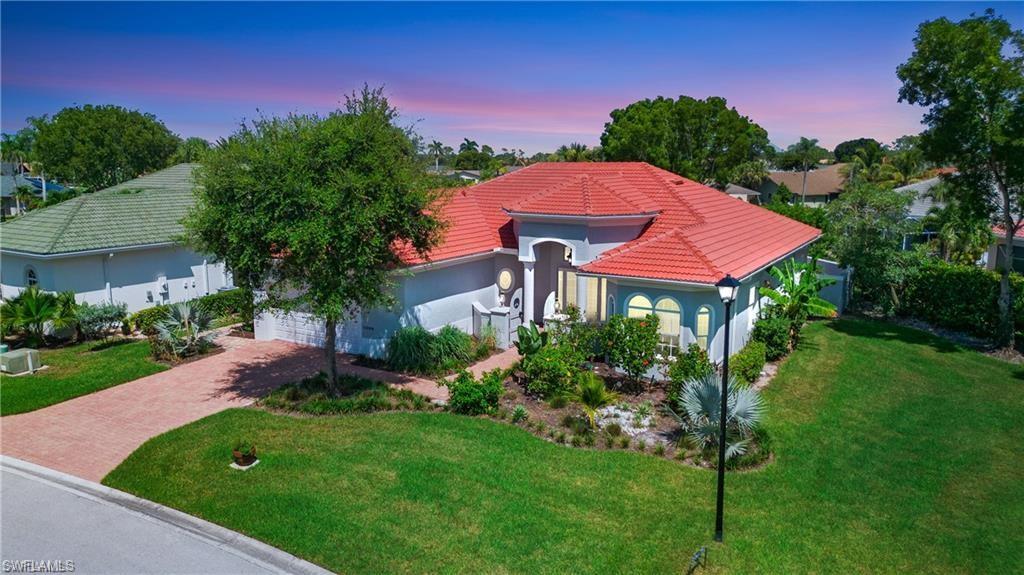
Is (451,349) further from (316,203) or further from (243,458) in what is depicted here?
(243,458)

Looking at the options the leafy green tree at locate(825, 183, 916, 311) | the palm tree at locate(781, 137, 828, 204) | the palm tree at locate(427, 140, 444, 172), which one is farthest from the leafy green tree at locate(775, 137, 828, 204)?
the palm tree at locate(427, 140, 444, 172)

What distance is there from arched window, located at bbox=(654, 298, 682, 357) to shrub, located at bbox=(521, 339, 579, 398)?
288 cm

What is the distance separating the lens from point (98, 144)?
50.2m

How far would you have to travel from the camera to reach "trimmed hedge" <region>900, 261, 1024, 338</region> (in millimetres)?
22422

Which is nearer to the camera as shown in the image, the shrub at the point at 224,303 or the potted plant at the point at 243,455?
the potted plant at the point at 243,455

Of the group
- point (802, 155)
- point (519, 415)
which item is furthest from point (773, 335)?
point (802, 155)

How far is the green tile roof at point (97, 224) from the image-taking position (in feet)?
74.3

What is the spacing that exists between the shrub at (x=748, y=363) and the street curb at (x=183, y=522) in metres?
11.7

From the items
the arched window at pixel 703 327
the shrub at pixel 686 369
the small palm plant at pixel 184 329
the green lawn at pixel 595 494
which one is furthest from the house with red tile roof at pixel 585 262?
the green lawn at pixel 595 494

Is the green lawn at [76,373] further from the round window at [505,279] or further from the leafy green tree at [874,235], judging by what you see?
the leafy green tree at [874,235]

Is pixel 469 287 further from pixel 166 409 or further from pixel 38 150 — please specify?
pixel 38 150

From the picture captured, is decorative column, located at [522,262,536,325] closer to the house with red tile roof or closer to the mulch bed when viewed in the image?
the house with red tile roof

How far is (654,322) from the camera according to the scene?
17.0 meters

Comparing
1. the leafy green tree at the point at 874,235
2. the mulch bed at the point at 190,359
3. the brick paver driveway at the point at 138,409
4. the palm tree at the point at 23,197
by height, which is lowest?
the brick paver driveway at the point at 138,409
